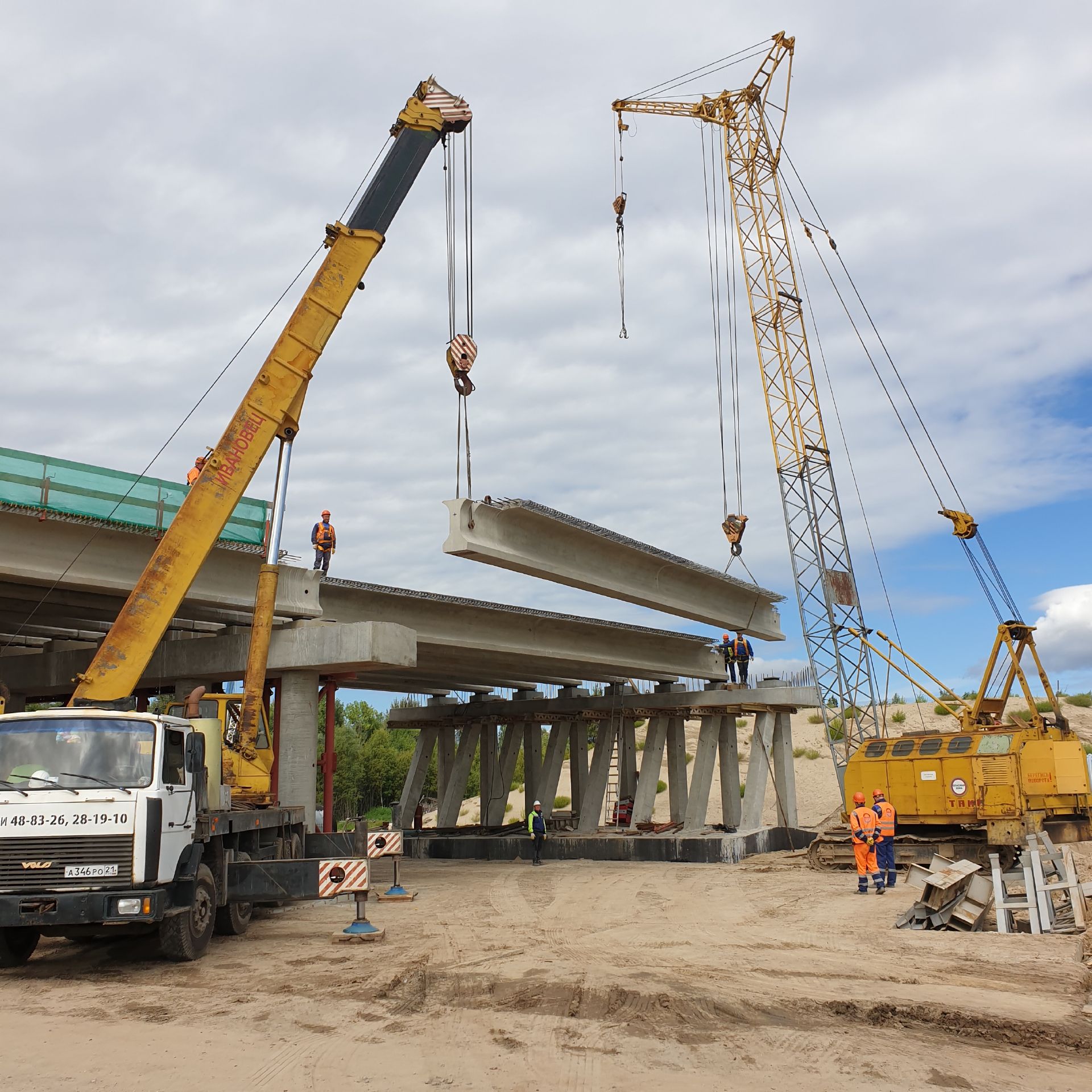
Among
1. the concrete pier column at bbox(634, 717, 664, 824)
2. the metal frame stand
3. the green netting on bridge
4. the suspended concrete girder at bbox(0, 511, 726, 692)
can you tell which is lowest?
the metal frame stand

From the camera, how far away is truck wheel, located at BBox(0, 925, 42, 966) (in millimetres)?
11125

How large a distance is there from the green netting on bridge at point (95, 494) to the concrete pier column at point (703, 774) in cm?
1944

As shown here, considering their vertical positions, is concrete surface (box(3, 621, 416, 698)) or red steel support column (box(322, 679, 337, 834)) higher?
concrete surface (box(3, 621, 416, 698))

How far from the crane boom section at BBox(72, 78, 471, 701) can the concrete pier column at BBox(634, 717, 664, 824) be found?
67.9 feet

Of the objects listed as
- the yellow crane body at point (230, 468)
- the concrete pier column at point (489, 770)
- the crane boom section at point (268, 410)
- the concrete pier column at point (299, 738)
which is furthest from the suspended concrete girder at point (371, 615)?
the yellow crane body at point (230, 468)

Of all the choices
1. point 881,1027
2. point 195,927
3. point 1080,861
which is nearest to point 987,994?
point 881,1027

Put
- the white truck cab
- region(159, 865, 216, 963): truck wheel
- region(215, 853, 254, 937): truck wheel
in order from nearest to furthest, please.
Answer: the white truck cab < region(159, 865, 216, 963): truck wheel < region(215, 853, 254, 937): truck wheel

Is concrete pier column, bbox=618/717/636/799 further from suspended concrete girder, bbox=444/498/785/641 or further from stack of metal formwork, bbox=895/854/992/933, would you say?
stack of metal formwork, bbox=895/854/992/933

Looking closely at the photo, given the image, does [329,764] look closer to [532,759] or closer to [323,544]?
[323,544]

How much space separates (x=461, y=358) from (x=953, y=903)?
11718 mm

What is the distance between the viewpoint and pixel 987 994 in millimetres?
9336

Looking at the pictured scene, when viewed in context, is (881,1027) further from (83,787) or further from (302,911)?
(302,911)

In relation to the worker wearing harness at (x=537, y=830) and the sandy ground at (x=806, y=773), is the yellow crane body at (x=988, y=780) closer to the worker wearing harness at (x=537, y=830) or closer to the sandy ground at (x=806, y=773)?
the worker wearing harness at (x=537, y=830)

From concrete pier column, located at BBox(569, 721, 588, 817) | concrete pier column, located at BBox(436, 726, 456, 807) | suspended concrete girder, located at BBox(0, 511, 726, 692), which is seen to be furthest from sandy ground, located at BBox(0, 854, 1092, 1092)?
concrete pier column, located at BBox(436, 726, 456, 807)
